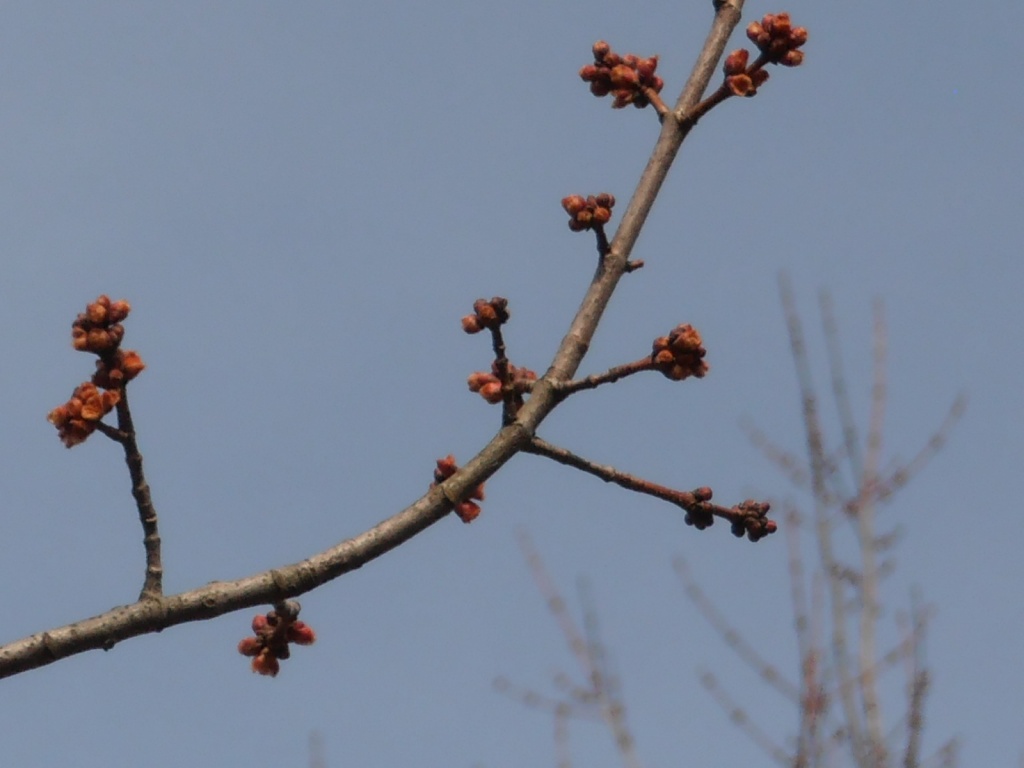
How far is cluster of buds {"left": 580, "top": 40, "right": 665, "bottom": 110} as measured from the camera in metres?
3.65

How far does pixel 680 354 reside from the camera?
125 inches

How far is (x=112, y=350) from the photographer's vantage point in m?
2.81

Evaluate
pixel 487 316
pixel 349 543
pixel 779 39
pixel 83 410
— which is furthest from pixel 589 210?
pixel 83 410

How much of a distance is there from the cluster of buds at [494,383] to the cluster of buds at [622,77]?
101 cm

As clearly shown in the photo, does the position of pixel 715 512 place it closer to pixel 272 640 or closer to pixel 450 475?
pixel 450 475

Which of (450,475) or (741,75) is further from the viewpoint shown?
(741,75)

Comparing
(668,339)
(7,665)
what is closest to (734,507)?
(668,339)


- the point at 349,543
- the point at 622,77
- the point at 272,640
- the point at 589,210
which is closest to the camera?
the point at 349,543

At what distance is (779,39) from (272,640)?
224 centimetres

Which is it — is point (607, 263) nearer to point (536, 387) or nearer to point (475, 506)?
point (536, 387)

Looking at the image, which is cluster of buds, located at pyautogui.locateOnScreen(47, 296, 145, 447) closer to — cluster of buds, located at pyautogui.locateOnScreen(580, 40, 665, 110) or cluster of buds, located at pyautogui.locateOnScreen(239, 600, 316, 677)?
cluster of buds, located at pyautogui.locateOnScreen(239, 600, 316, 677)

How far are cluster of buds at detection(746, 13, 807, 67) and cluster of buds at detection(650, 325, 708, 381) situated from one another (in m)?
0.98

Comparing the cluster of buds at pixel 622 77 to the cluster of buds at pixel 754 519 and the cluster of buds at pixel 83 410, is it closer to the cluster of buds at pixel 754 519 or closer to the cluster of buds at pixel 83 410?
the cluster of buds at pixel 754 519

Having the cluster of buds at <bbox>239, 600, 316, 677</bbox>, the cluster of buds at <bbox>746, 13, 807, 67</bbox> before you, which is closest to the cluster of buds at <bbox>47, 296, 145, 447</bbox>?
the cluster of buds at <bbox>239, 600, 316, 677</bbox>
